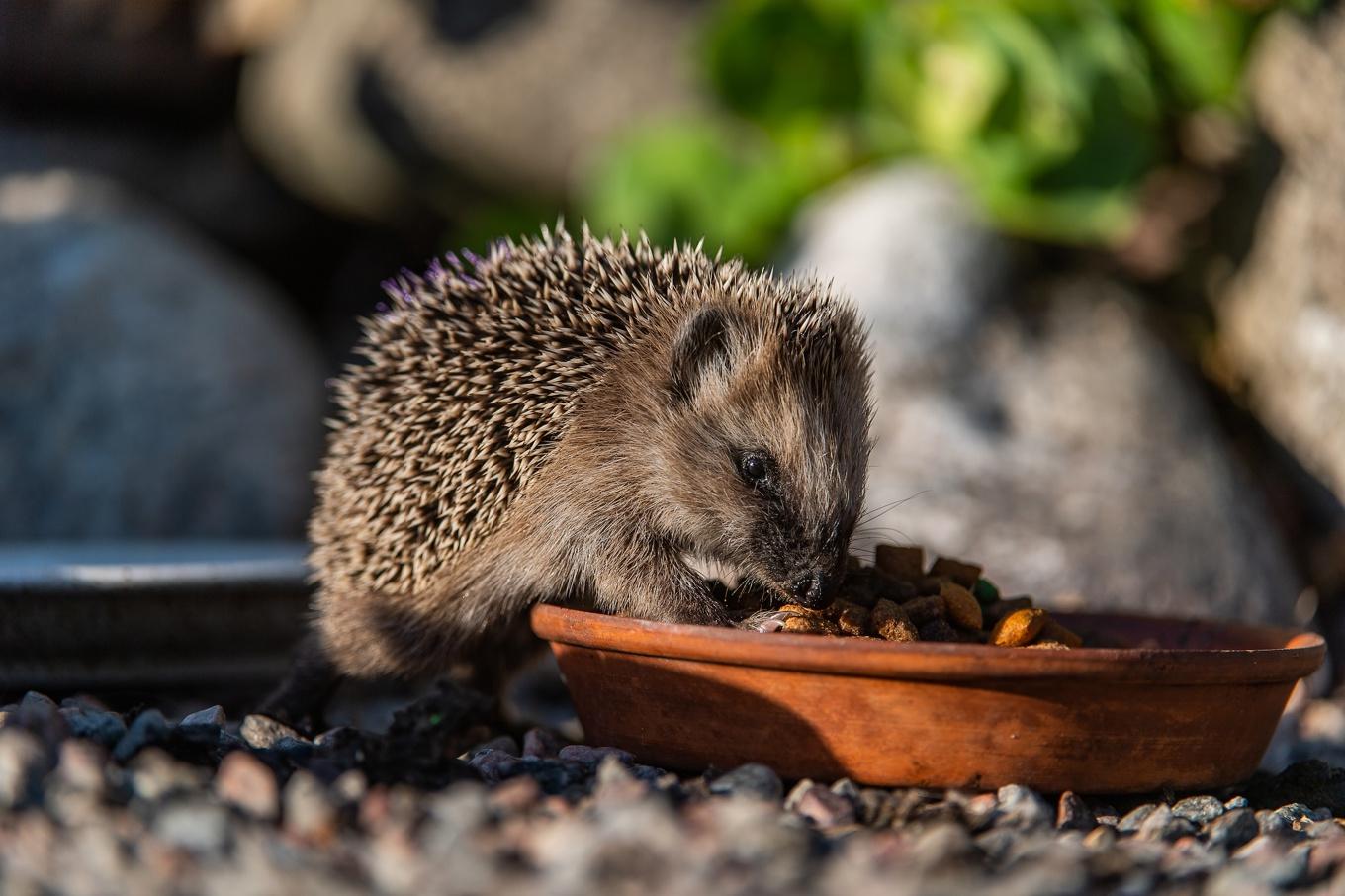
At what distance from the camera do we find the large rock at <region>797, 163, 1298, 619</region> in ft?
16.2

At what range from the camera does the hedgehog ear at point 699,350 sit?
3.12 meters

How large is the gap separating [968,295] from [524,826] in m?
4.05

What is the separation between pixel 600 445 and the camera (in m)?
3.16

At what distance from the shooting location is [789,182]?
6.27 meters

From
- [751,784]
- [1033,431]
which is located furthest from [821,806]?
[1033,431]

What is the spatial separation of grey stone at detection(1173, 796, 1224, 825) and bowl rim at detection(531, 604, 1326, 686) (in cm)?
28

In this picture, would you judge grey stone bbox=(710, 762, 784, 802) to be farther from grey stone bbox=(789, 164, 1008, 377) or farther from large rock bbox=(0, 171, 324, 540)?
large rock bbox=(0, 171, 324, 540)

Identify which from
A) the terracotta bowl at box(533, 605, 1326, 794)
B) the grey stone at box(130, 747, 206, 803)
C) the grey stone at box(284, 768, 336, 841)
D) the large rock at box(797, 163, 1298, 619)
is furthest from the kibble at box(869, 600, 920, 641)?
the large rock at box(797, 163, 1298, 619)

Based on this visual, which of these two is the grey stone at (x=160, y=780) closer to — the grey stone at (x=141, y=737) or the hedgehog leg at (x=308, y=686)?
the grey stone at (x=141, y=737)

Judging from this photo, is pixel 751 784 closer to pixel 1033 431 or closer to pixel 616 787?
pixel 616 787

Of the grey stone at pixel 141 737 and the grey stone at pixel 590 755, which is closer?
the grey stone at pixel 141 737


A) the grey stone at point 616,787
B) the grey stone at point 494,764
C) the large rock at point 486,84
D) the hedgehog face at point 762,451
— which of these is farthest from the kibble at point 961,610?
the large rock at point 486,84

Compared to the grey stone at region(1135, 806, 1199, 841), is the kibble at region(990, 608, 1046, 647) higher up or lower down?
higher up

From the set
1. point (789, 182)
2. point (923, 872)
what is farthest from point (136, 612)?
point (789, 182)
